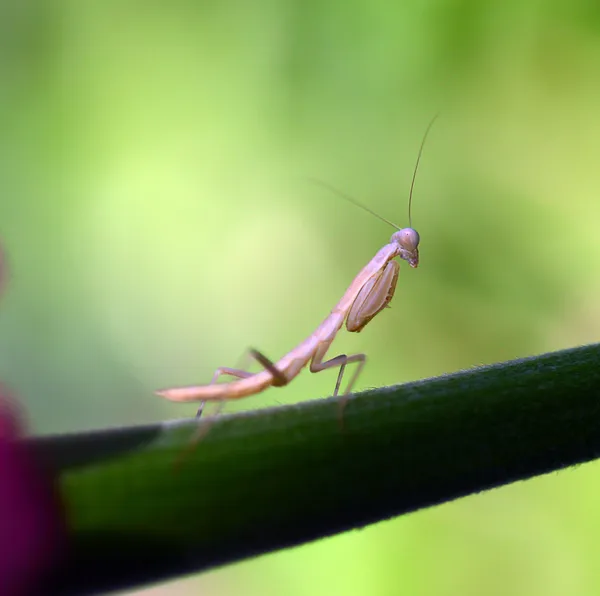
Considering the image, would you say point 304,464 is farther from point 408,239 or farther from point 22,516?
point 408,239

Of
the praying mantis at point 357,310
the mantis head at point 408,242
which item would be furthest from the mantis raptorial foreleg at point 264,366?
the mantis head at point 408,242

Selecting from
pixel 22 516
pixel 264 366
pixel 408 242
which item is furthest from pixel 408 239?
pixel 22 516

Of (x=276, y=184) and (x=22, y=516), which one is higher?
(x=22, y=516)

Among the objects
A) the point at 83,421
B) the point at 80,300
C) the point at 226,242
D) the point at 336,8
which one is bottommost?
the point at 83,421

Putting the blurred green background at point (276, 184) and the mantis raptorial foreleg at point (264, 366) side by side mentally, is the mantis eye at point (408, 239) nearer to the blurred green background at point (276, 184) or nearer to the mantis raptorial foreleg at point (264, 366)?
the mantis raptorial foreleg at point (264, 366)

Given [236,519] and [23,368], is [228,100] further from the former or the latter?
[236,519]

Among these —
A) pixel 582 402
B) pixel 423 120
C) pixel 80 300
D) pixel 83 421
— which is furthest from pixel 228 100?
pixel 582 402

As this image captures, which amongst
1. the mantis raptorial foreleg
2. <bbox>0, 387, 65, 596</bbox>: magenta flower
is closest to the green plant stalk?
<bbox>0, 387, 65, 596</bbox>: magenta flower
